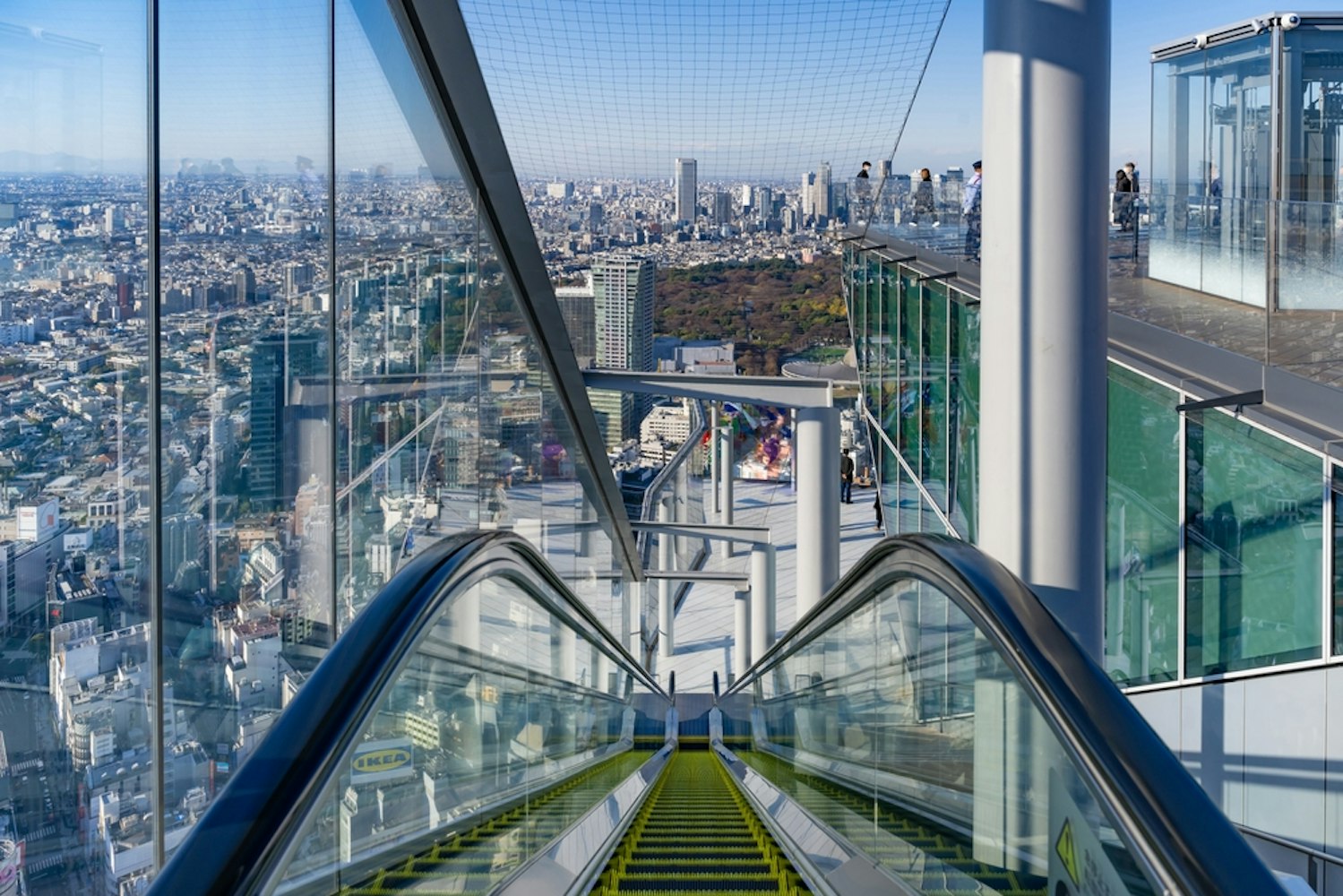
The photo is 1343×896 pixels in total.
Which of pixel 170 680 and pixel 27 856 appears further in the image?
pixel 170 680

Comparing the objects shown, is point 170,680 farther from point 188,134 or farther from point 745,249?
point 745,249

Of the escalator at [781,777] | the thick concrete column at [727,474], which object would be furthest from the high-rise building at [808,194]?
the escalator at [781,777]

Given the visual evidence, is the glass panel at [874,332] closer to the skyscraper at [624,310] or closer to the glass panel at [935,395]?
the glass panel at [935,395]

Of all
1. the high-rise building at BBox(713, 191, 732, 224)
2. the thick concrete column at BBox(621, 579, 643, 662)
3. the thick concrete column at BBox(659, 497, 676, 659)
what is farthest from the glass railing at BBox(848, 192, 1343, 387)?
the thick concrete column at BBox(659, 497, 676, 659)

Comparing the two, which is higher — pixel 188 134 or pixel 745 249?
pixel 745 249

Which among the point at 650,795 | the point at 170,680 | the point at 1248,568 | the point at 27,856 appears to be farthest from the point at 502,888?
the point at 650,795
